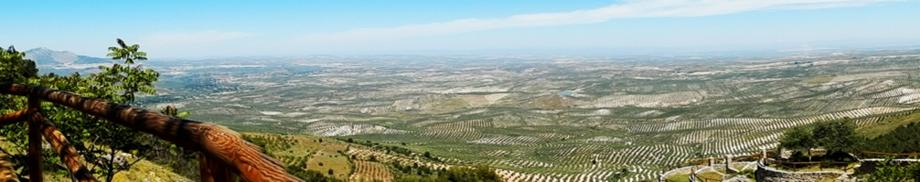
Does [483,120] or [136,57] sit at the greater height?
[136,57]

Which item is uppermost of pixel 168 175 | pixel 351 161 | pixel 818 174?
pixel 168 175

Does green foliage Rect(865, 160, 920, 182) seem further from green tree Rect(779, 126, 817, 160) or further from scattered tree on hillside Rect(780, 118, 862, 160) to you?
green tree Rect(779, 126, 817, 160)

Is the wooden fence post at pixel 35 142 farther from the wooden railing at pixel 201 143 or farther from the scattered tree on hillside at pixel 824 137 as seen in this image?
the scattered tree on hillside at pixel 824 137


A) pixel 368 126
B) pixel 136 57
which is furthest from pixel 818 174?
pixel 368 126

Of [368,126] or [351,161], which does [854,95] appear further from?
[351,161]

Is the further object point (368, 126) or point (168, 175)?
Result: point (368, 126)

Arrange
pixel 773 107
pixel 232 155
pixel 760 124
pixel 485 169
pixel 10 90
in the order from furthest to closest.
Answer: pixel 773 107 → pixel 760 124 → pixel 485 169 → pixel 10 90 → pixel 232 155

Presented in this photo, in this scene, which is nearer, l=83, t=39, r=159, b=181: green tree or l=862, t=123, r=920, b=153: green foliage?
l=83, t=39, r=159, b=181: green tree

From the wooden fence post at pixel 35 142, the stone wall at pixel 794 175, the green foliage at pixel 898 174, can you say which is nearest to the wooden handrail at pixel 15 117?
the wooden fence post at pixel 35 142

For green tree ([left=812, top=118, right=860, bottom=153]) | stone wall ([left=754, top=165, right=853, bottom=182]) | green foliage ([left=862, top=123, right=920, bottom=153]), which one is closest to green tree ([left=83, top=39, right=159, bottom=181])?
stone wall ([left=754, top=165, right=853, bottom=182])
